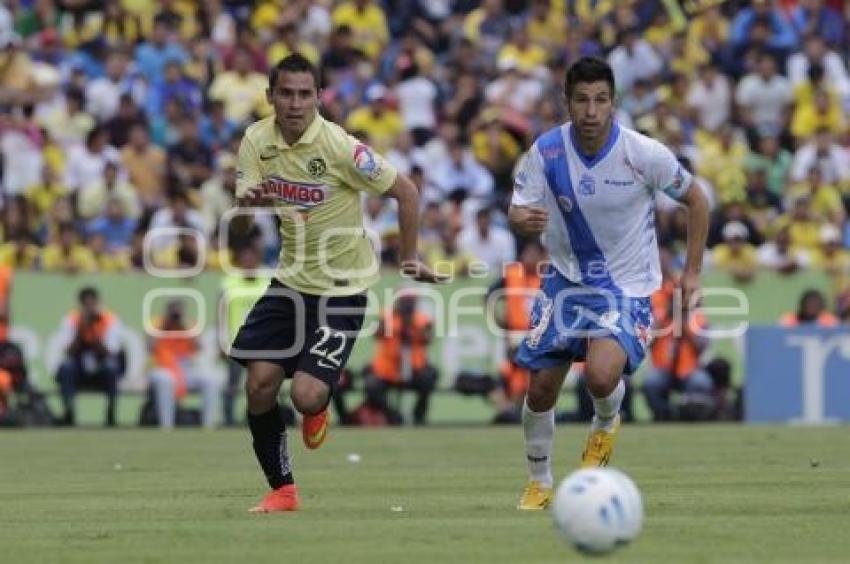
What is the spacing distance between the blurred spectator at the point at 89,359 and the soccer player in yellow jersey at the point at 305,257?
11705 millimetres

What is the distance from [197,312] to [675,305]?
538cm

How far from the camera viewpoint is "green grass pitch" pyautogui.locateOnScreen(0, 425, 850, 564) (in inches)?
396

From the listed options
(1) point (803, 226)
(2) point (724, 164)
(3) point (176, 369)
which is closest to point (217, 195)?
(3) point (176, 369)

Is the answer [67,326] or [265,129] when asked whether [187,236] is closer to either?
[67,326]

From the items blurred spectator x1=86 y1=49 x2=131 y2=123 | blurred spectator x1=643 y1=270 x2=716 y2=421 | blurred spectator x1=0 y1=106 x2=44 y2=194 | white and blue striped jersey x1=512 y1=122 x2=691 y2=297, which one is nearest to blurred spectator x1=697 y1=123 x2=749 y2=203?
blurred spectator x1=643 y1=270 x2=716 y2=421

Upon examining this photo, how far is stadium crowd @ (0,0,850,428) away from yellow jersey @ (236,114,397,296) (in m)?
12.2

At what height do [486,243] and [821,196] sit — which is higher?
[821,196]

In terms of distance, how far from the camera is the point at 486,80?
29031 mm

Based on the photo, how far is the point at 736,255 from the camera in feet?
83.6

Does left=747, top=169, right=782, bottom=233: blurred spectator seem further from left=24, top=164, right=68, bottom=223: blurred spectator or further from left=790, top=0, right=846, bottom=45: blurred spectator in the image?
left=24, top=164, right=68, bottom=223: blurred spectator

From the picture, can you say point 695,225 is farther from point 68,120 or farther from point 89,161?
point 68,120

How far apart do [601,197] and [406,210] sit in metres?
Result: 1.14

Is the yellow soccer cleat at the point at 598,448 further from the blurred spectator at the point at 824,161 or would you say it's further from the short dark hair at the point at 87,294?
the blurred spectator at the point at 824,161

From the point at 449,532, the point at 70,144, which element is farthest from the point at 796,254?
the point at 449,532
